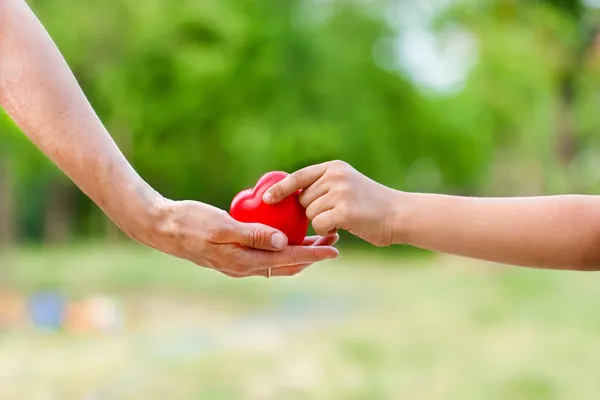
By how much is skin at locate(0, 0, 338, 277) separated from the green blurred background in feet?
4.69

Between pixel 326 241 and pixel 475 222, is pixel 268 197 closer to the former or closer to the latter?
pixel 326 241

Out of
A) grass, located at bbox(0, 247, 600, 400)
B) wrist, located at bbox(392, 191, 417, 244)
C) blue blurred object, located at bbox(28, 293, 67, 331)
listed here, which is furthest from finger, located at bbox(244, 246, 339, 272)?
blue blurred object, located at bbox(28, 293, 67, 331)

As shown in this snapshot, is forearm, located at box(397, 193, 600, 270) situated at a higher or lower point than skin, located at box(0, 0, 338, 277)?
lower

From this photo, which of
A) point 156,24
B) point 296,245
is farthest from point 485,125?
point 296,245

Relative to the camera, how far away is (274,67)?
21.9 feet

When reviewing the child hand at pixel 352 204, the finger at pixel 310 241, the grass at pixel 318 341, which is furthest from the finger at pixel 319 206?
the grass at pixel 318 341

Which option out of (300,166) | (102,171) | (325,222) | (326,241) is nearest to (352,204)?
(325,222)

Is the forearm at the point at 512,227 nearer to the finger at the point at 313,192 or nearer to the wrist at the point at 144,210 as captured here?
the finger at the point at 313,192

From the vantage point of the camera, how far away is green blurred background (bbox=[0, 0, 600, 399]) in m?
2.70

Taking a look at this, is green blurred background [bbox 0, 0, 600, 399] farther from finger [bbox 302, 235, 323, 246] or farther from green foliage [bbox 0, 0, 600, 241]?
finger [bbox 302, 235, 323, 246]

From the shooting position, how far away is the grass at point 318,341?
2.46 meters

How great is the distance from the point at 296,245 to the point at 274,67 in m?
5.78

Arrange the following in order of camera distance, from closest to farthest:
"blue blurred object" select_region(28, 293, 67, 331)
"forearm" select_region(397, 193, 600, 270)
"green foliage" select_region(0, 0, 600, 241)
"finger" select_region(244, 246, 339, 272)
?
"forearm" select_region(397, 193, 600, 270), "finger" select_region(244, 246, 339, 272), "blue blurred object" select_region(28, 293, 67, 331), "green foliage" select_region(0, 0, 600, 241)

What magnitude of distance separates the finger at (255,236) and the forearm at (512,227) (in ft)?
0.47
